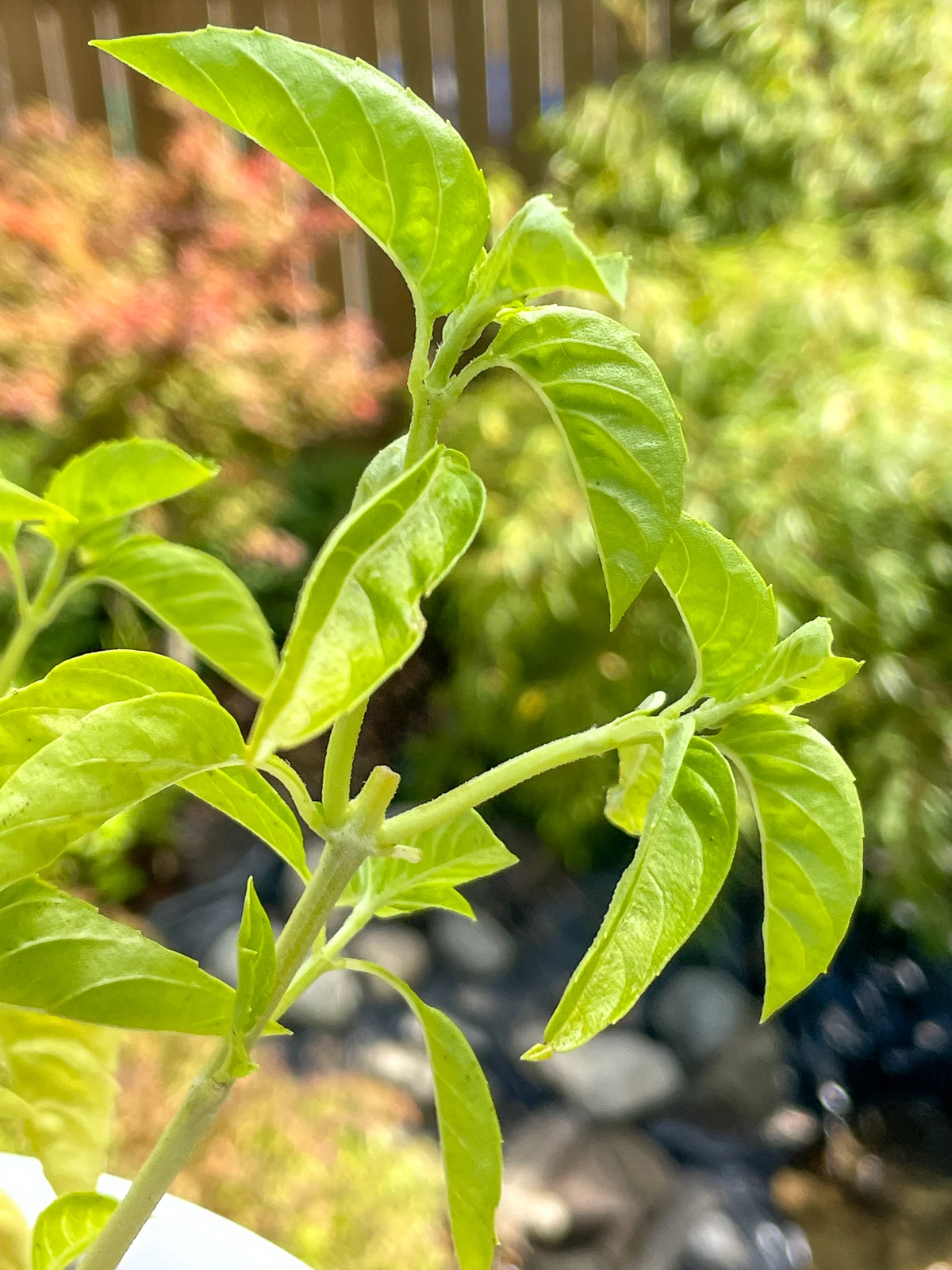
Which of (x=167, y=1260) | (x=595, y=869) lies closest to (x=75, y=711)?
(x=167, y=1260)

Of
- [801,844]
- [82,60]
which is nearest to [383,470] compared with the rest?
[801,844]

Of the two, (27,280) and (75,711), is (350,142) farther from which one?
(27,280)

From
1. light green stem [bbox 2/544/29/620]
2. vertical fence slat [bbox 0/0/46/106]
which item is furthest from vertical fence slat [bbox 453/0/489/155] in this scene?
light green stem [bbox 2/544/29/620]

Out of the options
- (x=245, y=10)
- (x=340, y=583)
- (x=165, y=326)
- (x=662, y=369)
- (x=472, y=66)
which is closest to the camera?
(x=340, y=583)

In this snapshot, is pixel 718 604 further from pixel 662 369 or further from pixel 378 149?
pixel 662 369

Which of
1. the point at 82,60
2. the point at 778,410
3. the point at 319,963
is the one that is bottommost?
the point at 778,410

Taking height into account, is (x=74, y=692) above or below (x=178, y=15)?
below

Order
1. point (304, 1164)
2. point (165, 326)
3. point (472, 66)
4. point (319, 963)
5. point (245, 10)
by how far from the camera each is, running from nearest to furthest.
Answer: point (319, 963) < point (304, 1164) < point (165, 326) < point (245, 10) < point (472, 66)

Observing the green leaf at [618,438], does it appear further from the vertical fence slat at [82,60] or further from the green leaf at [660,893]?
the vertical fence slat at [82,60]
